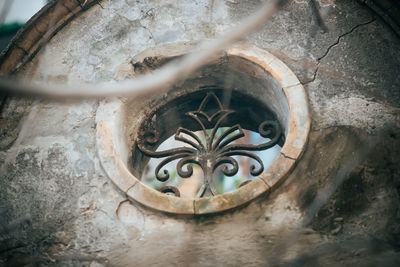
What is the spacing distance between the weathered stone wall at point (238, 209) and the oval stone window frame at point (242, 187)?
0.24 feet

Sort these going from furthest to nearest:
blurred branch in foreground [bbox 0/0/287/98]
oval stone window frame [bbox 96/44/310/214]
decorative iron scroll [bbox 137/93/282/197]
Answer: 1. blurred branch in foreground [bbox 0/0/287/98]
2. decorative iron scroll [bbox 137/93/282/197]
3. oval stone window frame [bbox 96/44/310/214]

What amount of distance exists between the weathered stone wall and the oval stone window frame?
0.24 feet

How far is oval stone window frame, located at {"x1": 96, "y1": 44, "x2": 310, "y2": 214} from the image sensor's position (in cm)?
256

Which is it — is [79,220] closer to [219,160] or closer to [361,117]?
[219,160]

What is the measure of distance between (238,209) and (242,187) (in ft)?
0.52

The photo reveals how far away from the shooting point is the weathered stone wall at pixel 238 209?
2412 mm

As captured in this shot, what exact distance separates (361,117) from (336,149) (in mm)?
346

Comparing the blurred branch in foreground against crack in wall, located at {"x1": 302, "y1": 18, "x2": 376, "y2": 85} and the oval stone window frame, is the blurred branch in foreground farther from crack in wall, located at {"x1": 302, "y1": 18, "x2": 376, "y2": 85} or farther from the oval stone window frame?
crack in wall, located at {"x1": 302, "y1": 18, "x2": 376, "y2": 85}

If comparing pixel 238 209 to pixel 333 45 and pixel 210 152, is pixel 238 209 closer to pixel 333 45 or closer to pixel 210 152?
pixel 210 152

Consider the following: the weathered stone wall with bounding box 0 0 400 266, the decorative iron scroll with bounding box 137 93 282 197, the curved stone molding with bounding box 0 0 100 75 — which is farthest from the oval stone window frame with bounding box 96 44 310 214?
the curved stone molding with bounding box 0 0 100 75

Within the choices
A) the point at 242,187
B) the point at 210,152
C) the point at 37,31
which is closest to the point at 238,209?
the point at 242,187

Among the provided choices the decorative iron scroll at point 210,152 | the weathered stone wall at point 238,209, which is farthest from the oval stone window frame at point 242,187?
the decorative iron scroll at point 210,152

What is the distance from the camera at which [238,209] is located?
100 inches

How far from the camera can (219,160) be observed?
10.1 ft
